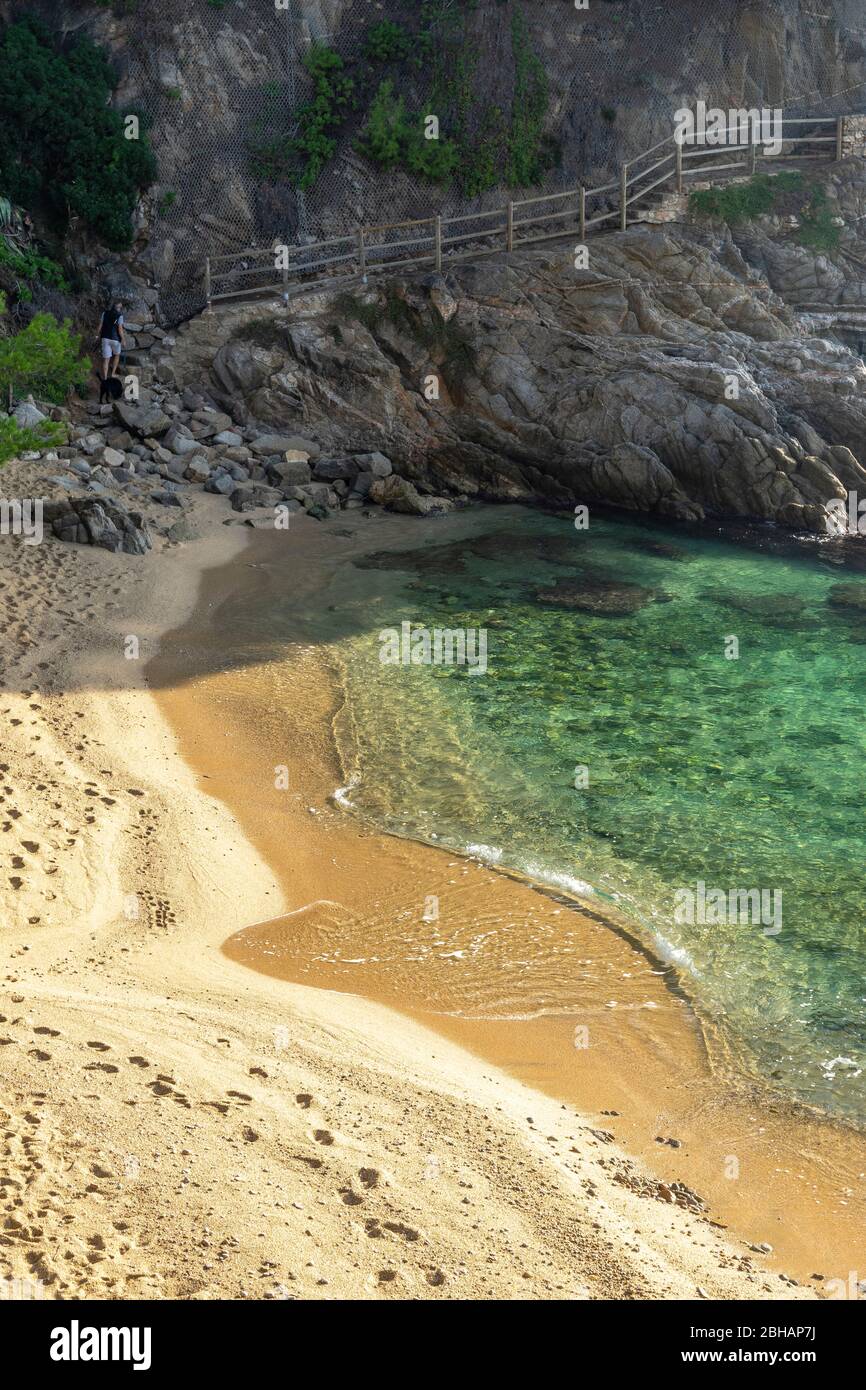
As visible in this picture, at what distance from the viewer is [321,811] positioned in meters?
12.6

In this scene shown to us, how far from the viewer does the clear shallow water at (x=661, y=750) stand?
33.0 ft

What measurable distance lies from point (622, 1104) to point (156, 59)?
2695cm

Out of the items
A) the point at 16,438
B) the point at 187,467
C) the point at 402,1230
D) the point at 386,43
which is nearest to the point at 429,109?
the point at 386,43

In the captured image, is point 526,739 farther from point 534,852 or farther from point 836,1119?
point 836,1119

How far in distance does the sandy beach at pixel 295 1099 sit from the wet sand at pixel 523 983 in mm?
30

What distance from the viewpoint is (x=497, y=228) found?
27.9 meters

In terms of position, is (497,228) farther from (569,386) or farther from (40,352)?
(40,352)

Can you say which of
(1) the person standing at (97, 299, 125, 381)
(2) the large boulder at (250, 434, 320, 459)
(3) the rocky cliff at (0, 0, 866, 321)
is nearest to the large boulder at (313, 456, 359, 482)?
(2) the large boulder at (250, 434, 320, 459)

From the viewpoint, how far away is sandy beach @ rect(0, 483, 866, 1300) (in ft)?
19.6

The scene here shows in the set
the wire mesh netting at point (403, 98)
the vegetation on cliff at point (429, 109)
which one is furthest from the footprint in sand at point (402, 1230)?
the vegetation on cliff at point (429, 109)

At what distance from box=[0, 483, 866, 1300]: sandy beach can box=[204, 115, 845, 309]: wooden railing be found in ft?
55.1

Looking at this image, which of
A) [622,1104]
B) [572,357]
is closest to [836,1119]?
[622,1104]

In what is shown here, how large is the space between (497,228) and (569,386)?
5.28 m

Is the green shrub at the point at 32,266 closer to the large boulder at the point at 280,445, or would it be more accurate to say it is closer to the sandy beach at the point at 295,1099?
the large boulder at the point at 280,445
